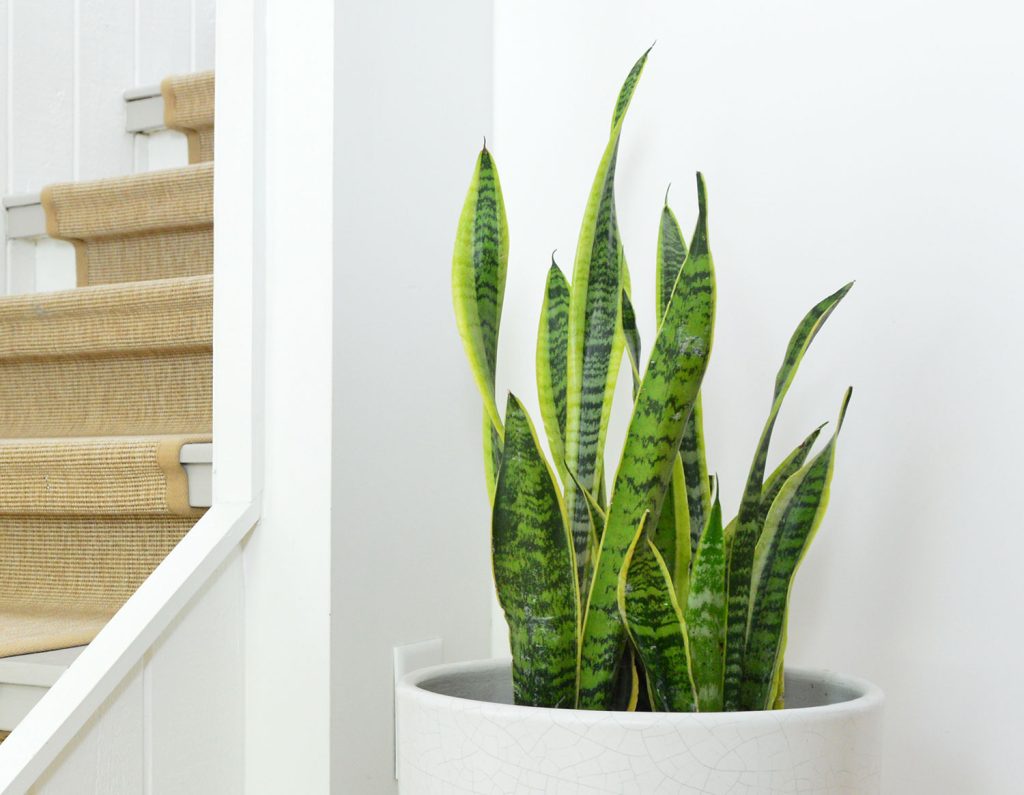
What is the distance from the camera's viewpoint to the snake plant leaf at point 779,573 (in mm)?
857

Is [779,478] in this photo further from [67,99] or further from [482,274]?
[67,99]

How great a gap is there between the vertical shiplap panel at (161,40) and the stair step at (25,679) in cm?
144

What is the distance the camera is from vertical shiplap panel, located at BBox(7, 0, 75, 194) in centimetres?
193

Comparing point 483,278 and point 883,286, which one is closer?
point 483,278

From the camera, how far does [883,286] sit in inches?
42.5

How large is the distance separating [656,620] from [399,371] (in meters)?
0.52

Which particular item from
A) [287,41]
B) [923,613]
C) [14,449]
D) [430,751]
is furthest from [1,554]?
[923,613]

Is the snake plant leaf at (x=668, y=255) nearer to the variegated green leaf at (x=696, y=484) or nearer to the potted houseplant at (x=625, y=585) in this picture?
the potted houseplant at (x=625, y=585)

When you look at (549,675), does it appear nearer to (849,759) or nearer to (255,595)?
(849,759)

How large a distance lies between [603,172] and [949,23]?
16.0 inches

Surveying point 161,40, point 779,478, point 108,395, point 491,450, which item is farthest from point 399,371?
point 161,40

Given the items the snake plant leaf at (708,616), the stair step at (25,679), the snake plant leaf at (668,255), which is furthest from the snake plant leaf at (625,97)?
the stair step at (25,679)

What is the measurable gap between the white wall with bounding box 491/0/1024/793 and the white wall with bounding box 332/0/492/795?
19 centimetres

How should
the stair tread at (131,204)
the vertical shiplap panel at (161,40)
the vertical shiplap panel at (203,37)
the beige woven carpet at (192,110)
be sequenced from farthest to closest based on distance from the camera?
the vertical shiplap panel at (203,37), the vertical shiplap panel at (161,40), the beige woven carpet at (192,110), the stair tread at (131,204)
